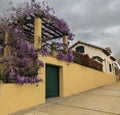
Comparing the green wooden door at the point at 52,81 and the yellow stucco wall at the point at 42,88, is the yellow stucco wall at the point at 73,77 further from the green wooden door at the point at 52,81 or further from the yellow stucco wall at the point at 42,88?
the green wooden door at the point at 52,81

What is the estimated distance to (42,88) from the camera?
359 inches

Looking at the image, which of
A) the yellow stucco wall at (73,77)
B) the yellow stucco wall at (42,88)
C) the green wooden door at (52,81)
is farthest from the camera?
the yellow stucco wall at (73,77)

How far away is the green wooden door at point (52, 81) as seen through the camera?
10.3m

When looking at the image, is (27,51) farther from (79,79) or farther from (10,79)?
(79,79)

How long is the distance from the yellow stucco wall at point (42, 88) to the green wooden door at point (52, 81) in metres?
0.33

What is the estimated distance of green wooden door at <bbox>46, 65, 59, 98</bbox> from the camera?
1032cm

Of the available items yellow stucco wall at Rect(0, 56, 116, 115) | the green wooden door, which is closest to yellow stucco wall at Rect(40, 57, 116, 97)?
yellow stucco wall at Rect(0, 56, 116, 115)

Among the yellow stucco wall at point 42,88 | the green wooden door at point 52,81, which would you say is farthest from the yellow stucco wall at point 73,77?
the green wooden door at point 52,81

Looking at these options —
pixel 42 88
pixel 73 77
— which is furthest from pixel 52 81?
pixel 73 77

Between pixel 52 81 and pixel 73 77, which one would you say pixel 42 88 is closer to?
pixel 52 81

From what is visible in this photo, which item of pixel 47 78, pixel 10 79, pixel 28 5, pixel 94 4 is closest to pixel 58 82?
pixel 47 78

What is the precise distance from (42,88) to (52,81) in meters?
1.70

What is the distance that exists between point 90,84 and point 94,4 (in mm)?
6903

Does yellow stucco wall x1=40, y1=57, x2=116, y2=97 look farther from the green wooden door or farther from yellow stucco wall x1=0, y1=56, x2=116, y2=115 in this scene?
the green wooden door
